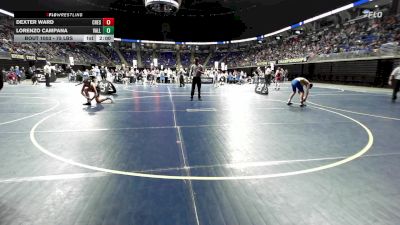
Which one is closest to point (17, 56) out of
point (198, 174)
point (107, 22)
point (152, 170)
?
point (107, 22)

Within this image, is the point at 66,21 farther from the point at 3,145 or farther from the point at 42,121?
the point at 3,145

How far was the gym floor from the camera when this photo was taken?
90.9 inches

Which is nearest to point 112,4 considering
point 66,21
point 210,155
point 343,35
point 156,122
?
point 66,21

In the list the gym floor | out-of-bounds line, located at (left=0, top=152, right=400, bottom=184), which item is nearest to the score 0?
the gym floor

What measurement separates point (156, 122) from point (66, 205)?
4.20 meters

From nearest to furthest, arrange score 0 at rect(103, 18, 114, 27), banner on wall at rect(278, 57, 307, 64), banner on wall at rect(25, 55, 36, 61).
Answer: score 0 at rect(103, 18, 114, 27) < banner on wall at rect(25, 55, 36, 61) < banner on wall at rect(278, 57, 307, 64)
